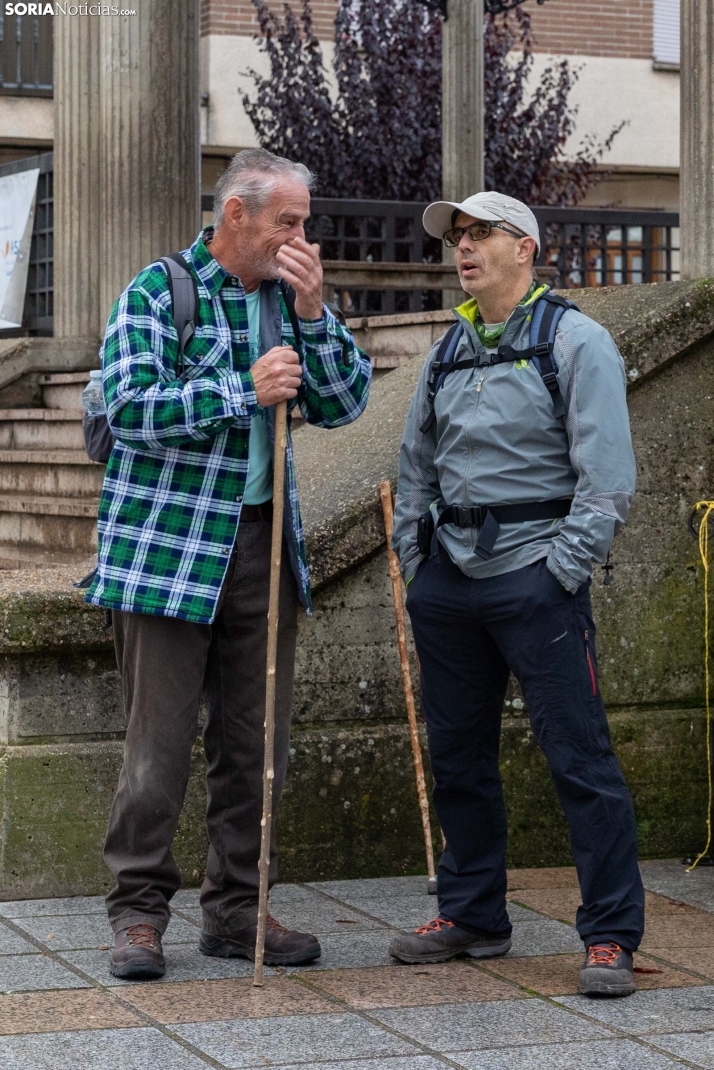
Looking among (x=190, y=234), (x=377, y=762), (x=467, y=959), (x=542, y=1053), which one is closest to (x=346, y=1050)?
(x=542, y=1053)

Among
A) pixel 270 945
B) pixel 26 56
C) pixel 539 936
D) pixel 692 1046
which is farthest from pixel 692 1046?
pixel 26 56

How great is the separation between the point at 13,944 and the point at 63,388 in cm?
721

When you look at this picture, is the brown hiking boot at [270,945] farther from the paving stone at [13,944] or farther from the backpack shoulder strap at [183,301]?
the backpack shoulder strap at [183,301]

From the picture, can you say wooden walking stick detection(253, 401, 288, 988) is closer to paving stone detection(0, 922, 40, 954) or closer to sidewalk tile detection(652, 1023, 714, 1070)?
paving stone detection(0, 922, 40, 954)

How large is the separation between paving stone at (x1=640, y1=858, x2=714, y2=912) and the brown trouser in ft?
4.61

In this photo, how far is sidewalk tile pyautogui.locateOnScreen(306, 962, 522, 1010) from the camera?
13.5ft

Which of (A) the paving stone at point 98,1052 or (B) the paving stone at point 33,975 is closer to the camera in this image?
(A) the paving stone at point 98,1052

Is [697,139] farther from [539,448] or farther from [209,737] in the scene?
[209,737]

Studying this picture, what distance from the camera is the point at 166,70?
9922mm

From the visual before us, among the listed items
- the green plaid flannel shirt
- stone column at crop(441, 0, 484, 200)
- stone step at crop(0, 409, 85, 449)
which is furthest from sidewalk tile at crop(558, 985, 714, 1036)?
stone column at crop(441, 0, 484, 200)

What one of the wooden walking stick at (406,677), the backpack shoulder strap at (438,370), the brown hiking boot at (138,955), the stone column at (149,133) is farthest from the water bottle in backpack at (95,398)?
the stone column at (149,133)

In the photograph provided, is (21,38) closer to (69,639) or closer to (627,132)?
(627,132)

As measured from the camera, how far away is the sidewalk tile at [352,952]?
4.41 m

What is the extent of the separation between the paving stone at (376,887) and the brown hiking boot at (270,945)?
0.63 m
